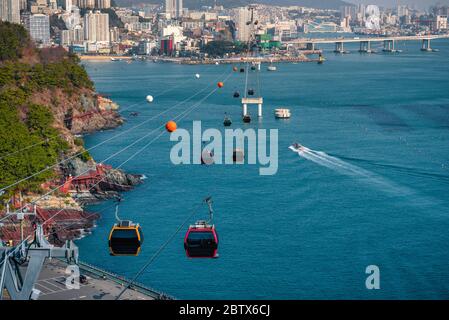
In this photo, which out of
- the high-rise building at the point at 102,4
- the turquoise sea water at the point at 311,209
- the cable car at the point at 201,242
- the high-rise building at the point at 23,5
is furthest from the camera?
the high-rise building at the point at 102,4

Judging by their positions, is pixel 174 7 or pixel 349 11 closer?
pixel 174 7

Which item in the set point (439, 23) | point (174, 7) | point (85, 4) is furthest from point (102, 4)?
point (174, 7)

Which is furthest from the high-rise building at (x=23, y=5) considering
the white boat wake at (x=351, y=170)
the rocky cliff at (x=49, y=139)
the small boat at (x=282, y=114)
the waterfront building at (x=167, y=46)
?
the white boat wake at (x=351, y=170)

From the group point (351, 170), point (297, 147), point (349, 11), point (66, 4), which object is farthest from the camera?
point (349, 11)

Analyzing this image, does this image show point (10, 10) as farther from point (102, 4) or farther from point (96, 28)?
point (102, 4)

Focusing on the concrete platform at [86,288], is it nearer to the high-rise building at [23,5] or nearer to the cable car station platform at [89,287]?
the cable car station platform at [89,287]
